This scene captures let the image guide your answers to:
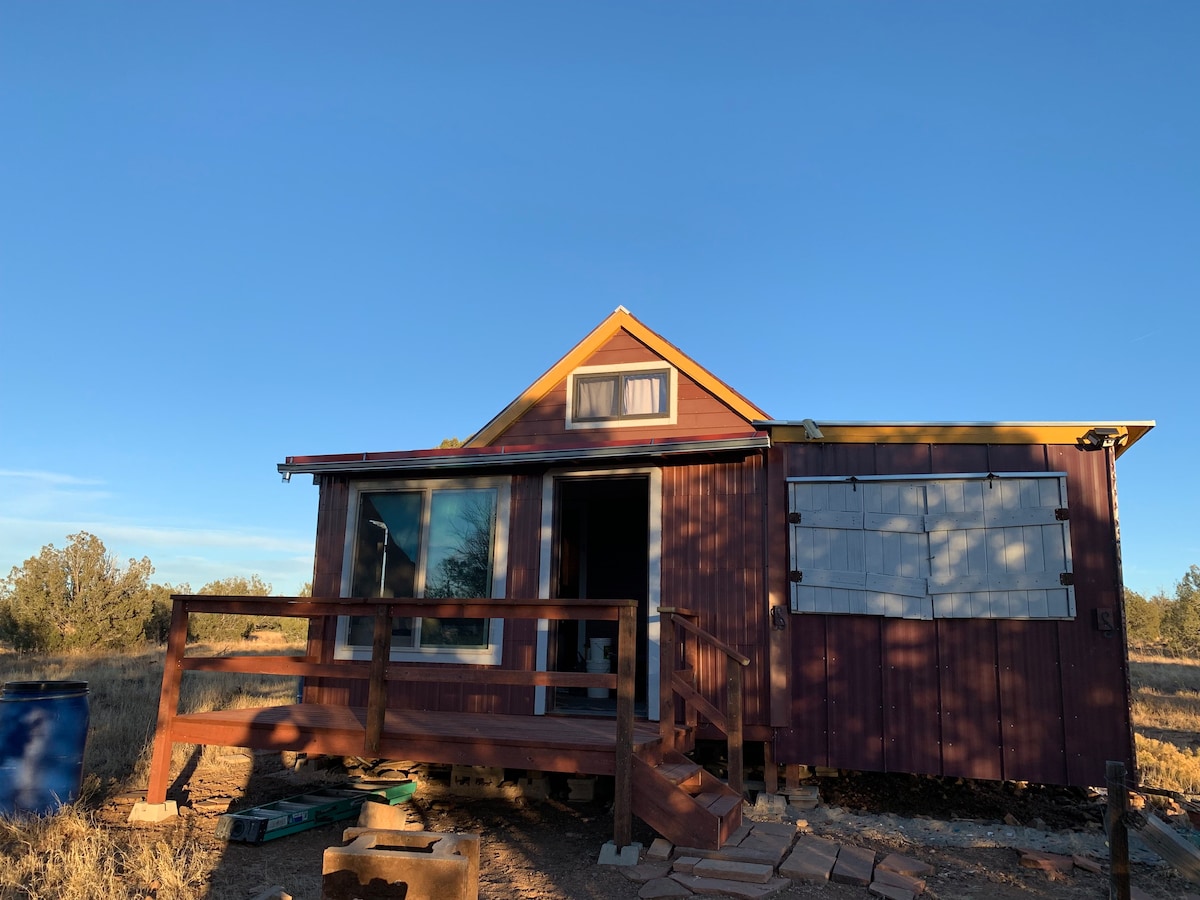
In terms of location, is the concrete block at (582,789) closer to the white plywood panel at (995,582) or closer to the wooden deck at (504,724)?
the wooden deck at (504,724)

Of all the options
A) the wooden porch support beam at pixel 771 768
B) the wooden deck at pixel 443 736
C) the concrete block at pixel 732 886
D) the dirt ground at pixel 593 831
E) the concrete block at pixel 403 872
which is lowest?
the dirt ground at pixel 593 831

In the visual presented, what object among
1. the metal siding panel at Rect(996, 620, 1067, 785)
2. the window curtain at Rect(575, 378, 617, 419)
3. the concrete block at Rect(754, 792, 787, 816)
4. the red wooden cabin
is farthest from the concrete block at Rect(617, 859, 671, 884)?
the window curtain at Rect(575, 378, 617, 419)

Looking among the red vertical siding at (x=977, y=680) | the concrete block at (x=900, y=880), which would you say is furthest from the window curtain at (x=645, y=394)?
the concrete block at (x=900, y=880)

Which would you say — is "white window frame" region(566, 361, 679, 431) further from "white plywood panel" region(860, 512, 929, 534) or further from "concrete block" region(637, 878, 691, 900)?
"concrete block" region(637, 878, 691, 900)

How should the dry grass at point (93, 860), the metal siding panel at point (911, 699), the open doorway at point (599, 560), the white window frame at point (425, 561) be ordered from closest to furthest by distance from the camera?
the dry grass at point (93, 860)
the metal siding panel at point (911, 699)
the white window frame at point (425, 561)
the open doorway at point (599, 560)

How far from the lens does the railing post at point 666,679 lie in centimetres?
538

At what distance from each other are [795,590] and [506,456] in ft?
9.26

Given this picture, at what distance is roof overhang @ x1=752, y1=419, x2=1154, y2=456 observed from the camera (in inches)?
245

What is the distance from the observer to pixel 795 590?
6.61 meters

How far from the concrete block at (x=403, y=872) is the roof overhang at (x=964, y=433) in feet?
15.9

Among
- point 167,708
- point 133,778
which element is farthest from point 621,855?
point 133,778

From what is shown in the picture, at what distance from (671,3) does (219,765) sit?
38.0 feet

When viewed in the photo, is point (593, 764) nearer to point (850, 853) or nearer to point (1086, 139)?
point (850, 853)

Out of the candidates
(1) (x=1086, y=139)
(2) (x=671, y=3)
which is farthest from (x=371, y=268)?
(1) (x=1086, y=139)
